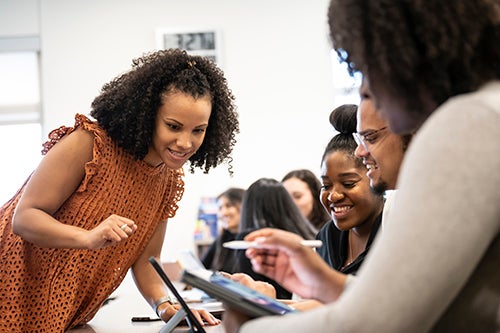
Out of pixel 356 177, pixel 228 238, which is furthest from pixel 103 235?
pixel 228 238

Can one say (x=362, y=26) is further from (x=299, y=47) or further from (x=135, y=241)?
(x=299, y=47)

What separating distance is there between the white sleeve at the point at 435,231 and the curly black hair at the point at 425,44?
0.34 ft

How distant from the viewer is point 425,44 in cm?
90

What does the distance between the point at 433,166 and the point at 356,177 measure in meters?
1.45

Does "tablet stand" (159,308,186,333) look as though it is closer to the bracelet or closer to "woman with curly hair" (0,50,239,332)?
"woman with curly hair" (0,50,239,332)

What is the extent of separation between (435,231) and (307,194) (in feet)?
13.0

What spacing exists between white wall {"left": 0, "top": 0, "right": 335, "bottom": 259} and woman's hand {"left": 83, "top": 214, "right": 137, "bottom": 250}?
4.60 metres

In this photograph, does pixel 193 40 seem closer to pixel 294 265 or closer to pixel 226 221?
pixel 226 221

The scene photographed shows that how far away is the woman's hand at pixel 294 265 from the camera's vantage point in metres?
1.09

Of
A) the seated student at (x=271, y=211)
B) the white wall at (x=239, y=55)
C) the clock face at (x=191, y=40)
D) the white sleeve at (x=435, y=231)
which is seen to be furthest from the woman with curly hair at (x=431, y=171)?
the clock face at (x=191, y=40)

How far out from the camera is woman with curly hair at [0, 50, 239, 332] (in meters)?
1.94

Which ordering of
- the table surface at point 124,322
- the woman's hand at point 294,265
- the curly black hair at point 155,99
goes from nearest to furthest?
the woman's hand at point 294,265 → the table surface at point 124,322 → the curly black hair at point 155,99

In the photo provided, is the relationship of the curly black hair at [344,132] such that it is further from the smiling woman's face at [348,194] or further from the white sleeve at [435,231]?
the white sleeve at [435,231]

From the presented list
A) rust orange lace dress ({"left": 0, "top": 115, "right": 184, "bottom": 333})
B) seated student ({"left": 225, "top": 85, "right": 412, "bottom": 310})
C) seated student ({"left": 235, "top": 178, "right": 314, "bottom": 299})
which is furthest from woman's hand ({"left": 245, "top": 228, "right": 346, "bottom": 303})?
seated student ({"left": 235, "top": 178, "right": 314, "bottom": 299})
